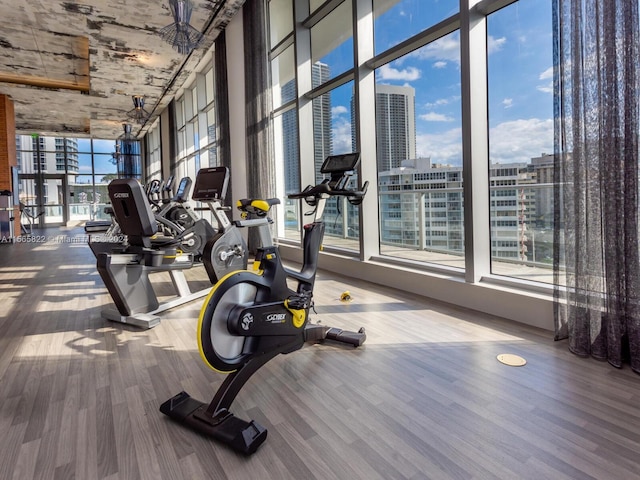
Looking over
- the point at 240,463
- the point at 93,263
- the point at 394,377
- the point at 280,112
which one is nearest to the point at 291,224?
the point at 280,112

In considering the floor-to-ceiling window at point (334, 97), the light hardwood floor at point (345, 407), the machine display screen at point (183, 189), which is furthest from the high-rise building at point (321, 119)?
the light hardwood floor at point (345, 407)

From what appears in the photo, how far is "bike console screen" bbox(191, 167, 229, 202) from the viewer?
4.05 metres

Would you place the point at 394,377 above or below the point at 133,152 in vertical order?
below

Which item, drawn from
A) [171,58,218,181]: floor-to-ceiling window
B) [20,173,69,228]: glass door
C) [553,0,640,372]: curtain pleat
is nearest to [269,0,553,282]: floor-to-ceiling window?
[553,0,640,372]: curtain pleat

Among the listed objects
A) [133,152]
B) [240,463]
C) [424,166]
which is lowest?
[240,463]

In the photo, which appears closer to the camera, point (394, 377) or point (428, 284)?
point (394, 377)

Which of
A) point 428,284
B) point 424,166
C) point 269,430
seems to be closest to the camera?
point 269,430

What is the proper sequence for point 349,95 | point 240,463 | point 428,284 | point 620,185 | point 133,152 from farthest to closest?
1. point 133,152
2. point 349,95
3. point 428,284
4. point 620,185
5. point 240,463

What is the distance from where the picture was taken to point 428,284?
3.61 metres

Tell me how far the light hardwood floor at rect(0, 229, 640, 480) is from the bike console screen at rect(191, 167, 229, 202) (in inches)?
60.4

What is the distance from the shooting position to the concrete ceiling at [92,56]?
6336 mm

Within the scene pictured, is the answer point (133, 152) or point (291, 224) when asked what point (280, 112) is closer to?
point (291, 224)

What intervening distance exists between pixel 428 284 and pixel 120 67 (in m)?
8.76

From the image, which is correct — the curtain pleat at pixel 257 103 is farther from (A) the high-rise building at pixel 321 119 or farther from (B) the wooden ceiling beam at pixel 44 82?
(B) the wooden ceiling beam at pixel 44 82
